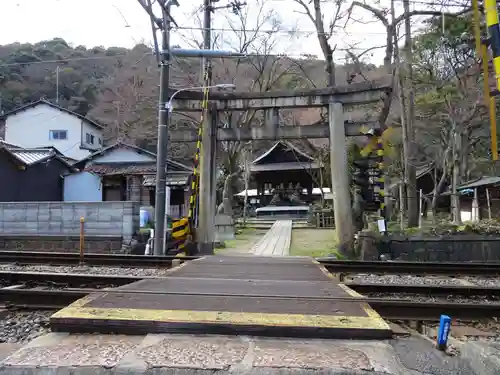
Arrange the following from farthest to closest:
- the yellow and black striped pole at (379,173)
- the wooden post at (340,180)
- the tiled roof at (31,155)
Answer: the tiled roof at (31,155) → the wooden post at (340,180) → the yellow and black striped pole at (379,173)

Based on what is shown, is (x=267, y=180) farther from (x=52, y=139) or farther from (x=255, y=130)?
(x=255, y=130)

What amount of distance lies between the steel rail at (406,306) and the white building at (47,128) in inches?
1364

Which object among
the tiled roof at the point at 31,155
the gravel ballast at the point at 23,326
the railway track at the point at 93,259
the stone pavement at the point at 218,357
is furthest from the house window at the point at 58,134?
the stone pavement at the point at 218,357

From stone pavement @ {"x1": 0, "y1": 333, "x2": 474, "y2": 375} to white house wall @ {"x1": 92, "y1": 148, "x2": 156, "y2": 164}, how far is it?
2241cm

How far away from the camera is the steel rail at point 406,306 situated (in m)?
4.71

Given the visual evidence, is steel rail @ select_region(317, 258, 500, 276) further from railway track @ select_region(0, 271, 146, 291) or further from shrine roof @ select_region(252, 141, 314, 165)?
shrine roof @ select_region(252, 141, 314, 165)

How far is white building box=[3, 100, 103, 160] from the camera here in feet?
120

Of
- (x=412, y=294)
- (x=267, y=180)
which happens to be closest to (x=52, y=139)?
(x=267, y=180)

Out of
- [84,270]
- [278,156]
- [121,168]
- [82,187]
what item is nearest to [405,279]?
[84,270]

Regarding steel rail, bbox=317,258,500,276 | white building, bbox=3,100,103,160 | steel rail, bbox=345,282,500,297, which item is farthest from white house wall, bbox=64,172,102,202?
steel rail, bbox=345,282,500,297

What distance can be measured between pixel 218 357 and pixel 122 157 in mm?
23777

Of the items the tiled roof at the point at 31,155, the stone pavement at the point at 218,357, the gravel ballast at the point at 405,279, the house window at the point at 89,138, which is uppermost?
the house window at the point at 89,138

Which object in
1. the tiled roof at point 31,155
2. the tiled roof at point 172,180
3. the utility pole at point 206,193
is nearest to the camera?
the utility pole at point 206,193

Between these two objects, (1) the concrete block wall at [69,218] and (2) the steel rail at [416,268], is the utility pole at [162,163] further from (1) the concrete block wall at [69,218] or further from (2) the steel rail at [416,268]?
(2) the steel rail at [416,268]
